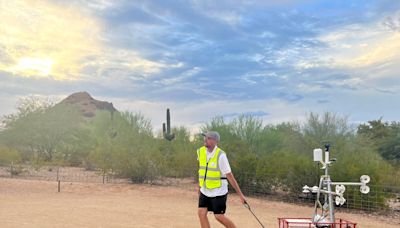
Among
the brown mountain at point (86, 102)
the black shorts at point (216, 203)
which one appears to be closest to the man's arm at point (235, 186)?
the black shorts at point (216, 203)

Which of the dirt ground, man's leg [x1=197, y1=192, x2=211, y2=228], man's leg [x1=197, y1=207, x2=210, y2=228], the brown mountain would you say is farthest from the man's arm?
the brown mountain

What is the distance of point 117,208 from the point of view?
1317cm

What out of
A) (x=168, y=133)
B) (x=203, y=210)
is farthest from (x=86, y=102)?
(x=203, y=210)

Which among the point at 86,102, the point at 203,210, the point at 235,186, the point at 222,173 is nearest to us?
the point at 235,186

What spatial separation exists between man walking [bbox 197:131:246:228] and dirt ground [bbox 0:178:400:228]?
340 centimetres

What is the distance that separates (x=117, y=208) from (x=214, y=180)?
681 centimetres

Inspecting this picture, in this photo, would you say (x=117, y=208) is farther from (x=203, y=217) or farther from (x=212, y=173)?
→ (x=212, y=173)

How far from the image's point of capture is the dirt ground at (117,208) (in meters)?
10.7

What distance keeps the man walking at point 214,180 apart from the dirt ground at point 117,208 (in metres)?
3.40

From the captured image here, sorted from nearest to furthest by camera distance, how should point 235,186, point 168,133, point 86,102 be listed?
point 235,186 → point 168,133 → point 86,102

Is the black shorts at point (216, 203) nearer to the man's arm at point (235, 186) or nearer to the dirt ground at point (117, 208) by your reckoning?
the man's arm at point (235, 186)

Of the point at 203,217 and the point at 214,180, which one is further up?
the point at 214,180

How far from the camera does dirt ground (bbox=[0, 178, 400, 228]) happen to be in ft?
35.2

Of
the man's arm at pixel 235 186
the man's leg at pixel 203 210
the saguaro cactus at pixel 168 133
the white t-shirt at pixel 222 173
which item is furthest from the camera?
the saguaro cactus at pixel 168 133
